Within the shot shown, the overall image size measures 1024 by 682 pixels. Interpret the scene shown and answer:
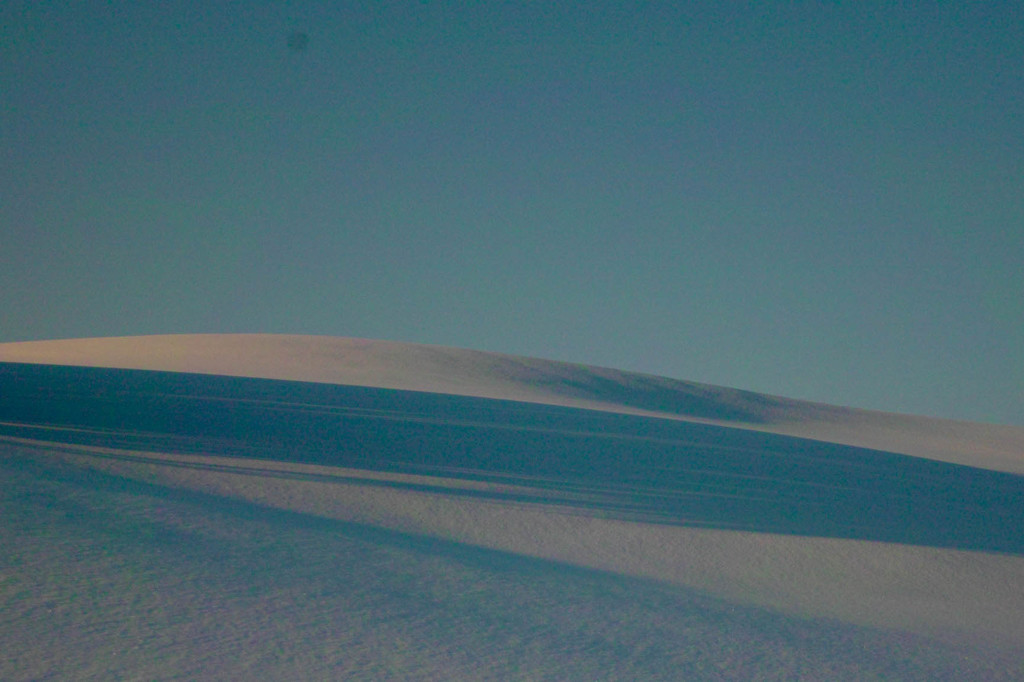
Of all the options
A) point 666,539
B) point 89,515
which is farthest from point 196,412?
point 666,539

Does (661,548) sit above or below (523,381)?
below

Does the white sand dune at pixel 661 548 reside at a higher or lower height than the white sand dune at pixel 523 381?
lower

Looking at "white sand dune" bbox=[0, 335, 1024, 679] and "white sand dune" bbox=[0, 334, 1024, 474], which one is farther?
"white sand dune" bbox=[0, 334, 1024, 474]

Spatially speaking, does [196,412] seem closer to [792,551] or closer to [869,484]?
[792,551]

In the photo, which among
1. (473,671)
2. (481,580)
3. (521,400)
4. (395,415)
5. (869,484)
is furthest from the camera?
(521,400)

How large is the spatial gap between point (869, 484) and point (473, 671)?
707cm

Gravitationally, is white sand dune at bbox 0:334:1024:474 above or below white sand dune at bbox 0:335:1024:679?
above

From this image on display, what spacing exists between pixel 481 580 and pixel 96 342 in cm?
2171

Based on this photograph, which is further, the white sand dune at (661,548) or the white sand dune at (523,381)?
the white sand dune at (523,381)

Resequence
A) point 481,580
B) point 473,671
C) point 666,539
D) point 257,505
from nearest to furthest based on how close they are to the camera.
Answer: point 473,671, point 481,580, point 257,505, point 666,539

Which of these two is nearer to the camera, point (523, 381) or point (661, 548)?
point (661, 548)

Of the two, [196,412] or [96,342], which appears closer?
[196,412]

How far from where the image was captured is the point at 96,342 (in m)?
23.3

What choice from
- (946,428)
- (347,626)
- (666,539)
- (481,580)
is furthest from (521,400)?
(946,428)
